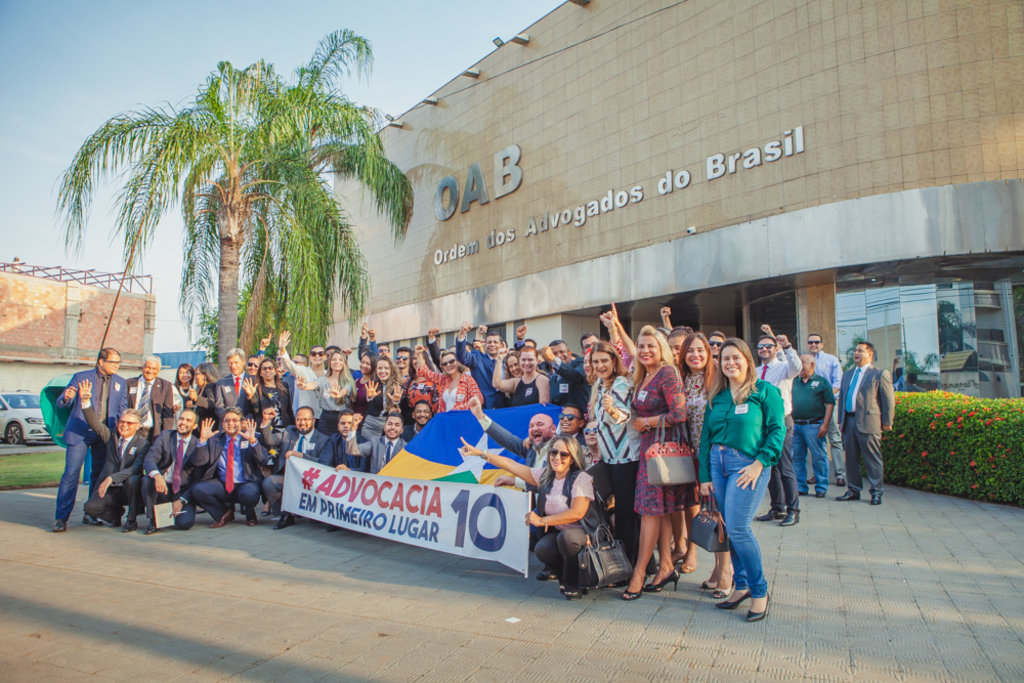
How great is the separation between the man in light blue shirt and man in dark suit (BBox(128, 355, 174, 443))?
898cm

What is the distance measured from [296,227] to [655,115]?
933cm

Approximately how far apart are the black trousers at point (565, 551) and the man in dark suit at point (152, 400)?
596 centimetres

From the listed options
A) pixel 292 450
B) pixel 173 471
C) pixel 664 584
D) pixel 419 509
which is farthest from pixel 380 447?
pixel 664 584

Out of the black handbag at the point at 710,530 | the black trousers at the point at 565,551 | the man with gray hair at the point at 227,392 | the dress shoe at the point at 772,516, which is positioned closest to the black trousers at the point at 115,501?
the man with gray hair at the point at 227,392

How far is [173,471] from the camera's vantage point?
8133 mm

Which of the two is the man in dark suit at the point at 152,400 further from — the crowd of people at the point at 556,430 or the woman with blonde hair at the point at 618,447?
the woman with blonde hair at the point at 618,447

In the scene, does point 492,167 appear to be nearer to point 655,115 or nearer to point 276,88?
point 655,115

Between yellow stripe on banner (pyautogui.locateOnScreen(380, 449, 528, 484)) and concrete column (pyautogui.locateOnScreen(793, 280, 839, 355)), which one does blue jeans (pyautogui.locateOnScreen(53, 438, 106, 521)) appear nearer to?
yellow stripe on banner (pyautogui.locateOnScreen(380, 449, 528, 484))

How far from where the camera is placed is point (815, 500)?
8641 millimetres

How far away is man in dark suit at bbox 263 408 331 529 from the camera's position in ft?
26.2

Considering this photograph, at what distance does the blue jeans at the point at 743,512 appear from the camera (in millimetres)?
4465

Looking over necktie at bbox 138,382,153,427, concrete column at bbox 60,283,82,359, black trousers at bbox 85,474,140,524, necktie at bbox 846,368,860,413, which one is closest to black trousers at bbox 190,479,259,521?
black trousers at bbox 85,474,140,524

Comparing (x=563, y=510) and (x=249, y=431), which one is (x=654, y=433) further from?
(x=249, y=431)

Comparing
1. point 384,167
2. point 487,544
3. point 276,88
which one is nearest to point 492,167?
point 384,167
